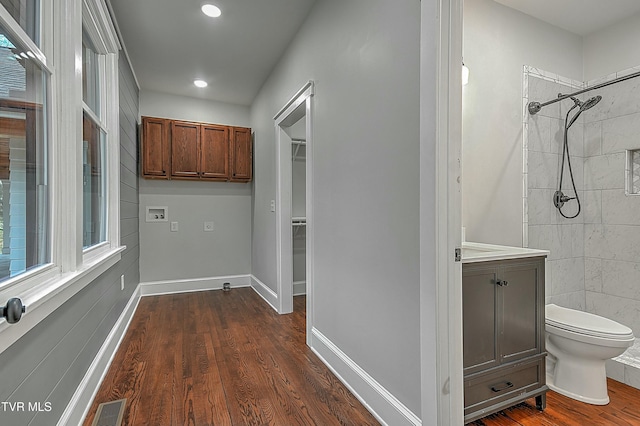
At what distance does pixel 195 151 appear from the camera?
14.4ft

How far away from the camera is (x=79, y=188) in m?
1.71

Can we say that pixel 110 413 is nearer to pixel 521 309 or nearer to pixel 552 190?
pixel 521 309

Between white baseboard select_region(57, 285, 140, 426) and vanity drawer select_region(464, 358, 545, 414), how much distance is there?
6.48 ft

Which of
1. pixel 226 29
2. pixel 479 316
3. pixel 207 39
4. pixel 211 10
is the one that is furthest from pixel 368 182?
pixel 207 39

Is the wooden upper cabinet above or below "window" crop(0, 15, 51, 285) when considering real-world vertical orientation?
above

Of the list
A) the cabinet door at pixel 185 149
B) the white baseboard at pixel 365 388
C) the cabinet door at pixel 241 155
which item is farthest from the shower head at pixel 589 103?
the cabinet door at pixel 185 149

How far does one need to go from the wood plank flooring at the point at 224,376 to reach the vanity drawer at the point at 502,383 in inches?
21.6

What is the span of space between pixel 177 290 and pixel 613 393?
4582 mm

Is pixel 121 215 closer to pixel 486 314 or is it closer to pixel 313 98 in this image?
pixel 313 98

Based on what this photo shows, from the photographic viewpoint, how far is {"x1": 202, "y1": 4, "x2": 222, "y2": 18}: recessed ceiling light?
2.55m

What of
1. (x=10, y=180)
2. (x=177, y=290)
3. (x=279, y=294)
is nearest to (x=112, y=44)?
(x=10, y=180)

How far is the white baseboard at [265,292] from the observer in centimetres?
374

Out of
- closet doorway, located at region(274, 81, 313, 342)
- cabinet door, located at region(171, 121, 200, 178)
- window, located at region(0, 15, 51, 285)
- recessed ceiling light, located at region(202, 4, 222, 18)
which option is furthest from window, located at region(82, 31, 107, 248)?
cabinet door, located at region(171, 121, 200, 178)

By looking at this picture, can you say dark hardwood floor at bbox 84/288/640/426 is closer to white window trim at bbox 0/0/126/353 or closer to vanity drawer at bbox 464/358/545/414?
vanity drawer at bbox 464/358/545/414
